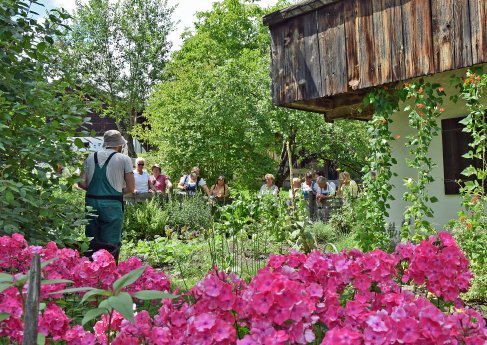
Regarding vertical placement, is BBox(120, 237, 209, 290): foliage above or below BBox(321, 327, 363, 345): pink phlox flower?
below

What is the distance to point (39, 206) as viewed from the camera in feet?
11.8

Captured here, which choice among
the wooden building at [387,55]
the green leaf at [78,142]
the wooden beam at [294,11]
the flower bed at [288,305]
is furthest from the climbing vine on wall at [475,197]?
the green leaf at [78,142]

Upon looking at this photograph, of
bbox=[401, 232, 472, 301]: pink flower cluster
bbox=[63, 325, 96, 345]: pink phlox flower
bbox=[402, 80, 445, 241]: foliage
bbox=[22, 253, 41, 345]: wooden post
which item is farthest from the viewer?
bbox=[402, 80, 445, 241]: foliage

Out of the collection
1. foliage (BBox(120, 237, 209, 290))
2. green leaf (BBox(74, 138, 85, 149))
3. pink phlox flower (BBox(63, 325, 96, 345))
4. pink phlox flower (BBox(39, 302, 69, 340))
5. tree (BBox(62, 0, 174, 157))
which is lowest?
foliage (BBox(120, 237, 209, 290))

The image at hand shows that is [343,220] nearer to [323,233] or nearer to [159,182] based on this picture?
[323,233]

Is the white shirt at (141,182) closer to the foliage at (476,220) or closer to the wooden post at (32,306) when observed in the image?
the foliage at (476,220)

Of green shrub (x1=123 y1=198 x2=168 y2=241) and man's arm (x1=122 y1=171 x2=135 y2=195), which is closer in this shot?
man's arm (x1=122 y1=171 x2=135 y2=195)

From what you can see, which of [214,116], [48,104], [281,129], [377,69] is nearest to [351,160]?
[281,129]

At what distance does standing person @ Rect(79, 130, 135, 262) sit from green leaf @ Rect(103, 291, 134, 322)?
4.39m

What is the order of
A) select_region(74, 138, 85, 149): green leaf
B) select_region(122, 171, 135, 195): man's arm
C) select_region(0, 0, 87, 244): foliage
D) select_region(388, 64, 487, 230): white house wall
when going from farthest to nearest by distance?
select_region(388, 64, 487, 230): white house wall → select_region(122, 171, 135, 195): man's arm → select_region(74, 138, 85, 149): green leaf → select_region(0, 0, 87, 244): foliage

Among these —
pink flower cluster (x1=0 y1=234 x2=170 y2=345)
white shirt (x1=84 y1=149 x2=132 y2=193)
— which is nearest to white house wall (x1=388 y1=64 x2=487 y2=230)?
white shirt (x1=84 y1=149 x2=132 y2=193)

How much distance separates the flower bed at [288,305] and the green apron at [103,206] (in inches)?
122

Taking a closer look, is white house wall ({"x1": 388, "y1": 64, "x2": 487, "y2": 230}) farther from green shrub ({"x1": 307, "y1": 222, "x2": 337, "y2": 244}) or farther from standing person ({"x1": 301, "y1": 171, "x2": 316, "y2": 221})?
standing person ({"x1": 301, "y1": 171, "x2": 316, "y2": 221})

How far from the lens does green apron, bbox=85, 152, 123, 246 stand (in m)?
5.45
